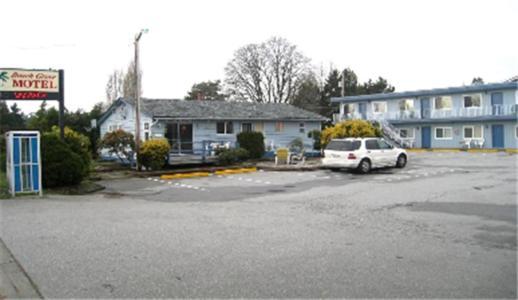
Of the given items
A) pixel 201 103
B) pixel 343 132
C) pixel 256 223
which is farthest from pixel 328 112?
pixel 256 223

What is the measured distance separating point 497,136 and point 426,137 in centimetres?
634

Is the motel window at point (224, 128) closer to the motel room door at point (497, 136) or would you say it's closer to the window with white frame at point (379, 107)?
the window with white frame at point (379, 107)

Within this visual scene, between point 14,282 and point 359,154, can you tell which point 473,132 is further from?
point 14,282

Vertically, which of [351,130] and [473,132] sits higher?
[473,132]

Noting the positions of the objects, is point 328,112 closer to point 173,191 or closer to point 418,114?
point 418,114

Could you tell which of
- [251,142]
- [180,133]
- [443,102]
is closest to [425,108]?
[443,102]

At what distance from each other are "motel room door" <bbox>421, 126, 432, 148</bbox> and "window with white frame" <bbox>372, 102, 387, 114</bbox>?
15.1 feet

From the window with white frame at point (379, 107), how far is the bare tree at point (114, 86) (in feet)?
97.3

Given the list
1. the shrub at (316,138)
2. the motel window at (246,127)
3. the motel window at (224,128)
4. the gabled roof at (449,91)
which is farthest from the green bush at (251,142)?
the gabled roof at (449,91)

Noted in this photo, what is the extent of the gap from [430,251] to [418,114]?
130ft

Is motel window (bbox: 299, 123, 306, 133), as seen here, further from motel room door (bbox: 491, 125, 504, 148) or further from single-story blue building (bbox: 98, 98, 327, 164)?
motel room door (bbox: 491, 125, 504, 148)

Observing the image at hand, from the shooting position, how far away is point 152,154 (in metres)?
22.3

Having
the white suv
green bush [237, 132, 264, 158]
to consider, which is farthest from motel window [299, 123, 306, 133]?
the white suv

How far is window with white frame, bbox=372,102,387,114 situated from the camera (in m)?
47.7
